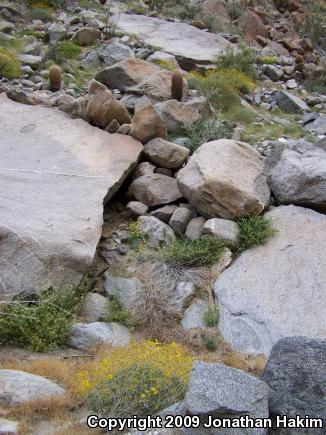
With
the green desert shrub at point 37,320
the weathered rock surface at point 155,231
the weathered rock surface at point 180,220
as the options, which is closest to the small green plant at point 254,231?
the weathered rock surface at point 180,220

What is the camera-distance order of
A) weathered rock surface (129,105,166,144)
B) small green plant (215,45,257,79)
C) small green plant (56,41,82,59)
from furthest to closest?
small green plant (215,45,257,79)
small green plant (56,41,82,59)
weathered rock surface (129,105,166,144)

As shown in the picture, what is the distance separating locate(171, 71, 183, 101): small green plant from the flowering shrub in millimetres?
7316

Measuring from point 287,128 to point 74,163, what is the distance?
4.92 meters

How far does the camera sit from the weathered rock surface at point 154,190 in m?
8.10

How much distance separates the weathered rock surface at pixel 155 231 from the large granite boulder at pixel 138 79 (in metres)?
4.22

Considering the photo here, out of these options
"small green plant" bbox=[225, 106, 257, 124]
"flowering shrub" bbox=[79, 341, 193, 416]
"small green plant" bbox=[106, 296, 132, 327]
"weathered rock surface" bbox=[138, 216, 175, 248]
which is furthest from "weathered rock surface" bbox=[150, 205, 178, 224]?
"small green plant" bbox=[225, 106, 257, 124]

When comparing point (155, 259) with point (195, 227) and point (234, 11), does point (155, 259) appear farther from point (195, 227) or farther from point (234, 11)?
point (234, 11)

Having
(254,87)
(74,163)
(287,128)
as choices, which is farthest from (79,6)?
(74,163)

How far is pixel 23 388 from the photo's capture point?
450 cm

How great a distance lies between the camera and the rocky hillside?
4152 mm

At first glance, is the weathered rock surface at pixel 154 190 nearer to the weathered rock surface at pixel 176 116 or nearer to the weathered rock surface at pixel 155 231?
the weathered rock surface at pixel 155 231

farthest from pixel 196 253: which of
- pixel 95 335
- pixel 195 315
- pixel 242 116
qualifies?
pixel 242 116

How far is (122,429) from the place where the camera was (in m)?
4.11

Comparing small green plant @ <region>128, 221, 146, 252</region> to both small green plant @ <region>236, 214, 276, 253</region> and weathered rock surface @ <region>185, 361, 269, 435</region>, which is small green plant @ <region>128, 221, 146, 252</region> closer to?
small green plant @ <region>236, 214, 276, 253</region>
